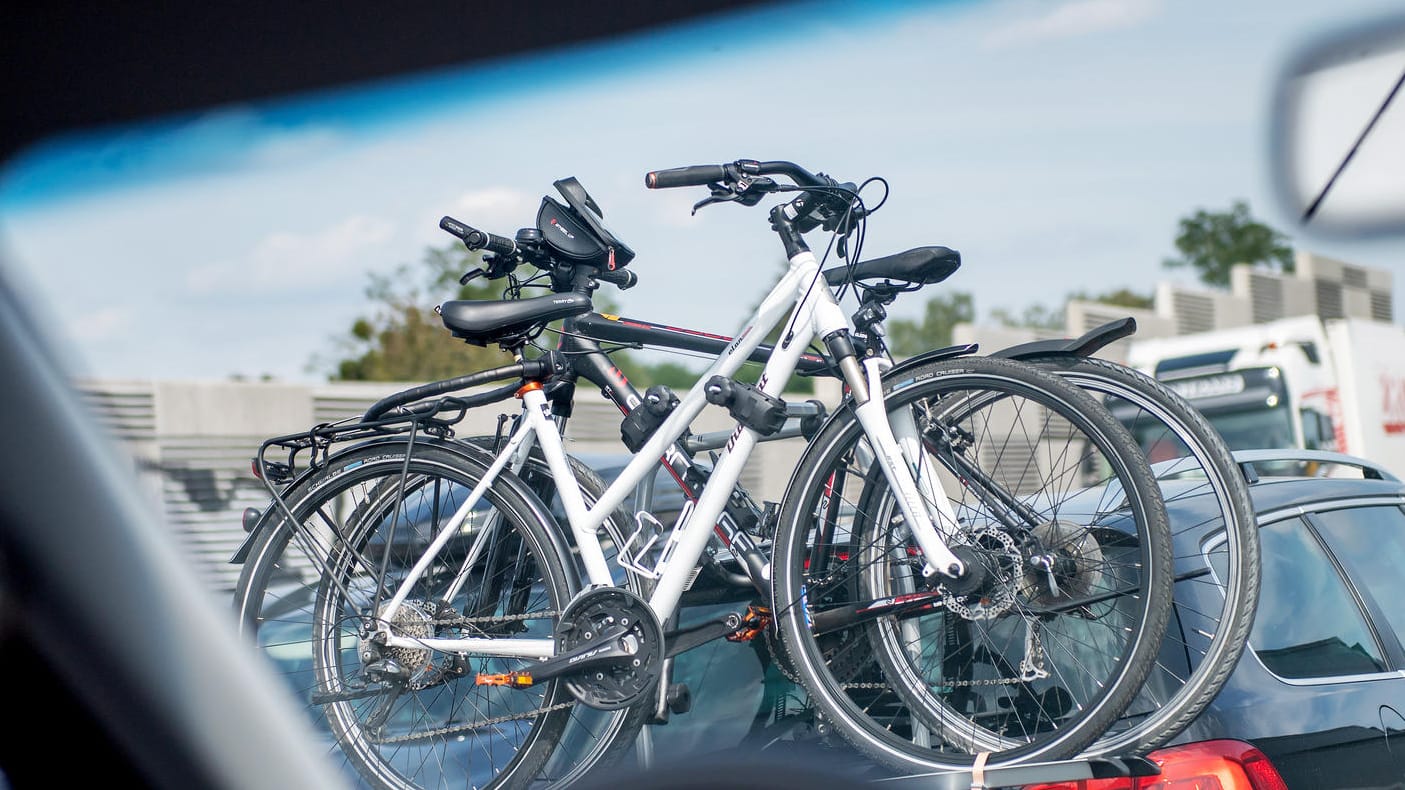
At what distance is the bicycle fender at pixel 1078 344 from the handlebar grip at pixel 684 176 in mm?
783

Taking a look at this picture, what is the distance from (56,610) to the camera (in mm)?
1088

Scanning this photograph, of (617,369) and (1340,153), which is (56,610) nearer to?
(1340,153)

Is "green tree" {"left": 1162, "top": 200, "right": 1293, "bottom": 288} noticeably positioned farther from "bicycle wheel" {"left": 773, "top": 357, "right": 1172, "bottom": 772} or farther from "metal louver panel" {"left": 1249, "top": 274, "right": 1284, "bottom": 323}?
"bicycle wheel" {"left": 773, "top": 357, "right": 1172, "bottom": 772}

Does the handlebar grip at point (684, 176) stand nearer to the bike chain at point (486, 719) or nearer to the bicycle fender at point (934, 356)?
the bicycle fender at point (934, 356)

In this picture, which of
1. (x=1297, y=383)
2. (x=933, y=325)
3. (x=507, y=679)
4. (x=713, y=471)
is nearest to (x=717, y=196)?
(x=713, y=471)

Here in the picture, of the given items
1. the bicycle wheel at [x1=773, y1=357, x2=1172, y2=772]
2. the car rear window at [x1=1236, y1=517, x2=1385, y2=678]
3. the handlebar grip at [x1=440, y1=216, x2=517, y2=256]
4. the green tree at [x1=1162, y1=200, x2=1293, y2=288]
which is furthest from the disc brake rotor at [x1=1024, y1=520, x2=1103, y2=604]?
the green tree at [x1=1162, y1=200, x2=1293, y2=288]

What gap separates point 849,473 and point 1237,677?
0.93 metres

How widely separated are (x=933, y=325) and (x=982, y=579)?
64.0 meters

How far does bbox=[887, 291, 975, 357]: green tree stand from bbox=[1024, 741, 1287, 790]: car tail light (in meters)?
50.5

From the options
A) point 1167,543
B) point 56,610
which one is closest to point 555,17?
point 1167,543

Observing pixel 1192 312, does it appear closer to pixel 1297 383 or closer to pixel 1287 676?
pixel 1297 383

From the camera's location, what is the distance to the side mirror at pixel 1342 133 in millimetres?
1976

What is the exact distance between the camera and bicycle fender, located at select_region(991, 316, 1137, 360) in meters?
2.66

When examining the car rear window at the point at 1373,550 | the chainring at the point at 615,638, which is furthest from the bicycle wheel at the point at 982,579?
the car rear window at the point at 1373,550
